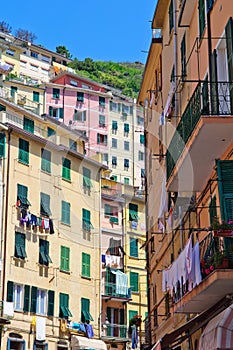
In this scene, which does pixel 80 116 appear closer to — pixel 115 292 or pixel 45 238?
pixel 115 292

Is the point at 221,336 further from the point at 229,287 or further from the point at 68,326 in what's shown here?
the point at 68,326

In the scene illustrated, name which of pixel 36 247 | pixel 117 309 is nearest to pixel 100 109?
pixel 117 309

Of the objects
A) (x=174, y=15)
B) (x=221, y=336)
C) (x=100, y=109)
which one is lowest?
(x=221, y=336)

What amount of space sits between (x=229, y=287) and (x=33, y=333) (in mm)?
26076

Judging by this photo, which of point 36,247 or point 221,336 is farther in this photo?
point 36,247

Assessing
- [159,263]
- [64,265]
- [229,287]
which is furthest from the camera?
[64,265]

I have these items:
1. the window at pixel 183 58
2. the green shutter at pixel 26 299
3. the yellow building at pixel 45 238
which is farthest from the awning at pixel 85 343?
the window at pixel 183 58

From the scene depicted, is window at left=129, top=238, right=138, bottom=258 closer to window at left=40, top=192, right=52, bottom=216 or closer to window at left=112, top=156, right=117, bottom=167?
window at left=40, top=192, right=52, bottom=216

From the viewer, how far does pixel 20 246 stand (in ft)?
127

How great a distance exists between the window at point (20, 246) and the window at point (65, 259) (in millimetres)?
3402

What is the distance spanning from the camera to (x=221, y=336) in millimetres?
12922

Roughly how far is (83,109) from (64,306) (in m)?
42.5

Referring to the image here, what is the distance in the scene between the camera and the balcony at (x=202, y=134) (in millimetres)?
14359

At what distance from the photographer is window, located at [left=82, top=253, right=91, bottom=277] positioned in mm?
43500
